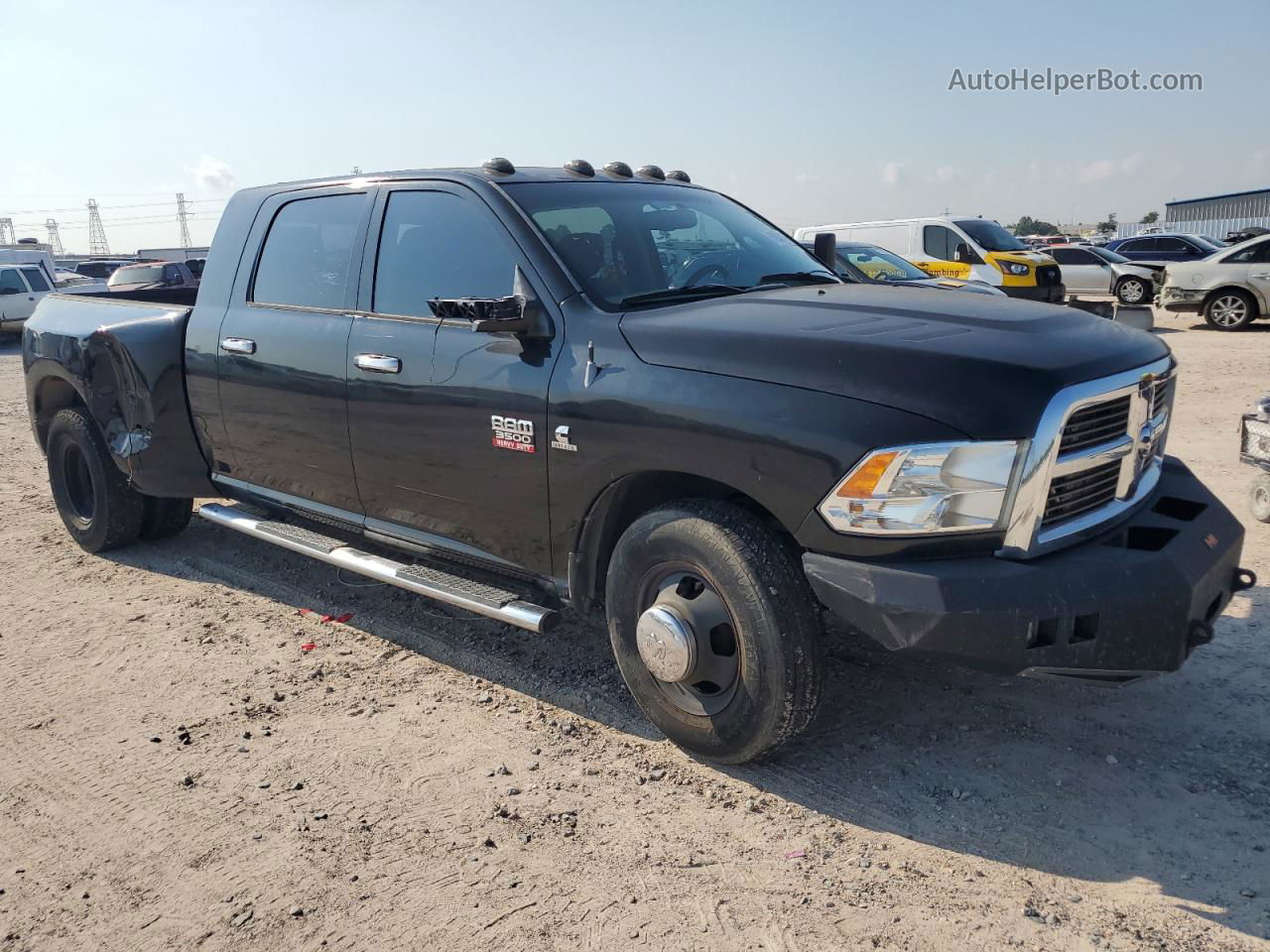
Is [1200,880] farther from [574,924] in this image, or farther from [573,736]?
[573,736]

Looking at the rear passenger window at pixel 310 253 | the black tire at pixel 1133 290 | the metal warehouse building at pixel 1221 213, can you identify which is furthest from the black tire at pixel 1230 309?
the metal warehouse building at pixel 1221 213

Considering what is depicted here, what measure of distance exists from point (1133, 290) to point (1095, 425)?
2018cm

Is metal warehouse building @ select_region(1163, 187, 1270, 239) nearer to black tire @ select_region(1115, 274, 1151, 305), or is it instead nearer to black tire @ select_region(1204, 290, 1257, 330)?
black tire @ select_region(1115, 274, 1151, 305)

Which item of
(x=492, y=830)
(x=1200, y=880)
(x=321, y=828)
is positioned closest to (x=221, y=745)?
(x=321, y=828)

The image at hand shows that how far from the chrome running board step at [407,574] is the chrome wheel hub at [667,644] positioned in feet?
1.53

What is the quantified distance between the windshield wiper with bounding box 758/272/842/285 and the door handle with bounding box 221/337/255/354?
2.39 metres

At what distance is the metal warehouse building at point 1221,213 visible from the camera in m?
58.9

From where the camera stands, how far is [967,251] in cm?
1617

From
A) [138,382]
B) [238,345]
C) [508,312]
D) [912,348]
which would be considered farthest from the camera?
[138,382]

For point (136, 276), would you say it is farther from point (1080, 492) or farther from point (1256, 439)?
point (1256, 439)

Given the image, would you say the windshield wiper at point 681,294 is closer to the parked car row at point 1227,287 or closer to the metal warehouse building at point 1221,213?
the parked car row at point 1227,287

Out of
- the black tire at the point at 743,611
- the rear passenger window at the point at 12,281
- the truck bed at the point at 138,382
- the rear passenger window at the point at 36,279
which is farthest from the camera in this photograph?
the rear passenger window at the point at 36,279

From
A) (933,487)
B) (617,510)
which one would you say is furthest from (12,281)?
(933,487)

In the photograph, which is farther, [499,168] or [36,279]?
[36,279]
